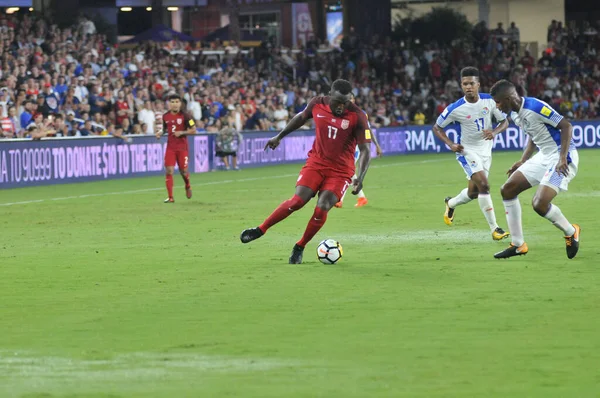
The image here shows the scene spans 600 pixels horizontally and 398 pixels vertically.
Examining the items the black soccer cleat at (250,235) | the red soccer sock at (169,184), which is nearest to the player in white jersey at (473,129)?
the black soccer cleat at (250,235)

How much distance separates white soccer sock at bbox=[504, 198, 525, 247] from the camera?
12.6 m

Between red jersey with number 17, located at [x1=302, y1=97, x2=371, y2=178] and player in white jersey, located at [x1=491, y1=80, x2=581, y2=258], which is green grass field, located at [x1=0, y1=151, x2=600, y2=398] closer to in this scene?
player in white jersey, located at [x1=491, y1=80, x2=581, y2=258]

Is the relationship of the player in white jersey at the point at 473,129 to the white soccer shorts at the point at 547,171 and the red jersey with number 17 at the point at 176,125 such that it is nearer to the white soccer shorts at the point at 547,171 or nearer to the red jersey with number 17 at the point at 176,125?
the white soccer shorts at the point at 547,171

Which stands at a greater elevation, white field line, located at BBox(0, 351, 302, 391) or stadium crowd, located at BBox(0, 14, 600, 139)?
stadium crowd, located at BBox(0, 14, 600, 139)

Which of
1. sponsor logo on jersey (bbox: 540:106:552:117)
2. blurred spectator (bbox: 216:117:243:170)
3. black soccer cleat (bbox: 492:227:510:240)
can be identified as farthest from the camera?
blurred spectator (bbox: 216:117:243:170)

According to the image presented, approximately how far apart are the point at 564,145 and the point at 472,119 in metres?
3.74

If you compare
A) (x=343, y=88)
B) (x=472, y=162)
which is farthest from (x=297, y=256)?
(x=472, y=162)

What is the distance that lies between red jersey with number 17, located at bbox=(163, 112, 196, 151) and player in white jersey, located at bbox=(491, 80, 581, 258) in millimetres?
11610

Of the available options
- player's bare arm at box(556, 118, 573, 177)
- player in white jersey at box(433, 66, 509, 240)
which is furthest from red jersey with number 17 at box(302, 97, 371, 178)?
player in white jersey at box(433, 66, 509, 240)

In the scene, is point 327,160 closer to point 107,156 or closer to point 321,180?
point 321,180

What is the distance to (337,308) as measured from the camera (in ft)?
30.8

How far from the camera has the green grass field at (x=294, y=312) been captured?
22.2ft

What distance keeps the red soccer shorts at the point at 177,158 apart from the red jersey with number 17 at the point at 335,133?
10.8 m

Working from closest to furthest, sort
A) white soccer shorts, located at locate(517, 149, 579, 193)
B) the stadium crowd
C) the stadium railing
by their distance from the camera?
white soccer shorts, located at locate(517, 149, 579, 193)
the stadium railing
the stadium crowd
